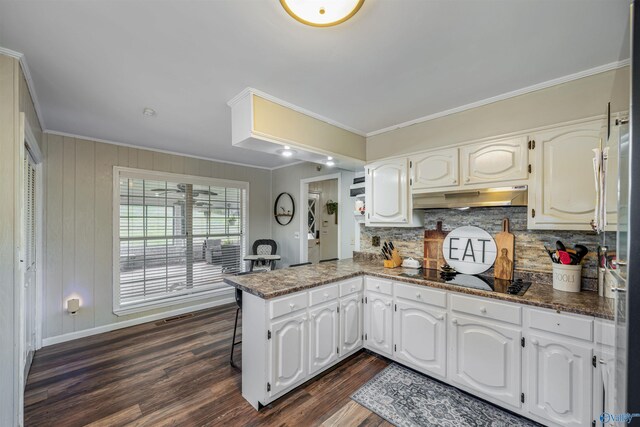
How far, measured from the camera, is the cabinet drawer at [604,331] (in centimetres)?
125

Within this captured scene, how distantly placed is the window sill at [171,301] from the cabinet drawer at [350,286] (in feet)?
8.75

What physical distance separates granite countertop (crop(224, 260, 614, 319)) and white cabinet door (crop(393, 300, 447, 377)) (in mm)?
248

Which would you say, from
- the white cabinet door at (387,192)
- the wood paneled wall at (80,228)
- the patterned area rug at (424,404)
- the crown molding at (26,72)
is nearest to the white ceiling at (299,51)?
the crown molding at (26,72)

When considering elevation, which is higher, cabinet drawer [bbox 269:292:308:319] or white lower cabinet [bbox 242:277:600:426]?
cabinet drawer [bbox 269:292:308:319]

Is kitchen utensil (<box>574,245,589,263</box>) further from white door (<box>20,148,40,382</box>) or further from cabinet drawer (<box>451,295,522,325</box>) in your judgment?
white door (<box>20,148,40,382</box>)

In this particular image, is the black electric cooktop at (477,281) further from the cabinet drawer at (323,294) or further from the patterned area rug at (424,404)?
the patterned area rug at (424,404)

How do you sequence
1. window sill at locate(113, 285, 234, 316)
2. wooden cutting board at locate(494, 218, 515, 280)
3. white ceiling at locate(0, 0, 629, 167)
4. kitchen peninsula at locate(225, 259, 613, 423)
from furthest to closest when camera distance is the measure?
window sill at locate(113, 285, 234, 316) < wooden cutting board at locate(494, 218, 515, 280) < kitchen peninsula at locate(225, 259, 613, 423) < white ceiling at locate(0, 0, 629, 167)

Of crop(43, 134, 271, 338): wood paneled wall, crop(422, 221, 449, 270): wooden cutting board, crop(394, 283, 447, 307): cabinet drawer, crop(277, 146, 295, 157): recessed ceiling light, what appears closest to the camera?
crop(394, 283, 447, 307): cabinet drawer

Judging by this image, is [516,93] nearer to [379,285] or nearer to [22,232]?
[379,285]

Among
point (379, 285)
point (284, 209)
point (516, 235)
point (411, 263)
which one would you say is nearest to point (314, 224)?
point (284, 209)

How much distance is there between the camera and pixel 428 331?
2324mm

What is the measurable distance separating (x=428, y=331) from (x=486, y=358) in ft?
1.44

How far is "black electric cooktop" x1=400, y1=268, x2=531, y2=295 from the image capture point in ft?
6.79

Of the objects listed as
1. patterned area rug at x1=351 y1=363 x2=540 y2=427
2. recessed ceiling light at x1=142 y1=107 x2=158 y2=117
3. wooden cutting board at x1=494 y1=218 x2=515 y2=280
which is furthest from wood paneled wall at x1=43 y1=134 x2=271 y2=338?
wooden cutting board at x1=494 y1=218 x2=515 y2=280
